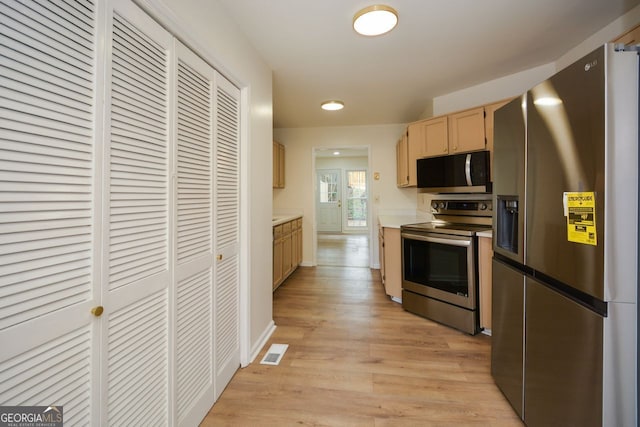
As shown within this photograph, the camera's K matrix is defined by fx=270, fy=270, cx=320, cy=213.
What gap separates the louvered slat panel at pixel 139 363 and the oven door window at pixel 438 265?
2.30 metres

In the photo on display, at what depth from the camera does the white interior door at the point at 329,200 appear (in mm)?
9062

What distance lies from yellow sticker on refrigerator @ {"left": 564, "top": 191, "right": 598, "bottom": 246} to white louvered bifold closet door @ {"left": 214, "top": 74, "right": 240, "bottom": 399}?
169 centimetres

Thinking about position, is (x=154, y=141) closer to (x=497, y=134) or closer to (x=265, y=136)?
(x=265, y=136)

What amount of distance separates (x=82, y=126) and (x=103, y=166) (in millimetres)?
130

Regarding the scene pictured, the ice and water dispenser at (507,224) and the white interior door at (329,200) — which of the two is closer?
the ice and water dispenser at (507,224)

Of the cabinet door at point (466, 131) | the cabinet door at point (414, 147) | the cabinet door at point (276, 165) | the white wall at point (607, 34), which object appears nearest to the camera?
the white wall at point (607, 34)

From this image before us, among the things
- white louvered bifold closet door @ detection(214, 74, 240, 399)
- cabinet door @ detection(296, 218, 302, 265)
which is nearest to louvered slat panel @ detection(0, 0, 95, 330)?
white louvered bifold closet door @ detection(214, 74, 240, 399)

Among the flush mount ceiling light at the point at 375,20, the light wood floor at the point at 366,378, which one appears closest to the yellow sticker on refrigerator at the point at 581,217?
the light wood floor at the point at 366,378

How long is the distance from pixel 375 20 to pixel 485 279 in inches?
86.4

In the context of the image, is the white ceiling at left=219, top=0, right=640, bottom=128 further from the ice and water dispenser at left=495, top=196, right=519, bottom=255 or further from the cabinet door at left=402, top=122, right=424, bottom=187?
the ice and water dispenser at left=495, top=196, right=519, bottom=255

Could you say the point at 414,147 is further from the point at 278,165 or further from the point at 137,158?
the point at 137,158

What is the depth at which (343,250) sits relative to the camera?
6.39 meters

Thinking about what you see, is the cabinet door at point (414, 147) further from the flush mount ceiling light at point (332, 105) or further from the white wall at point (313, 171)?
the white wall at point (313, 171)

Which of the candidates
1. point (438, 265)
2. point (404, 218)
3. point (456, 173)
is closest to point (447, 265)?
point (438, 265)
